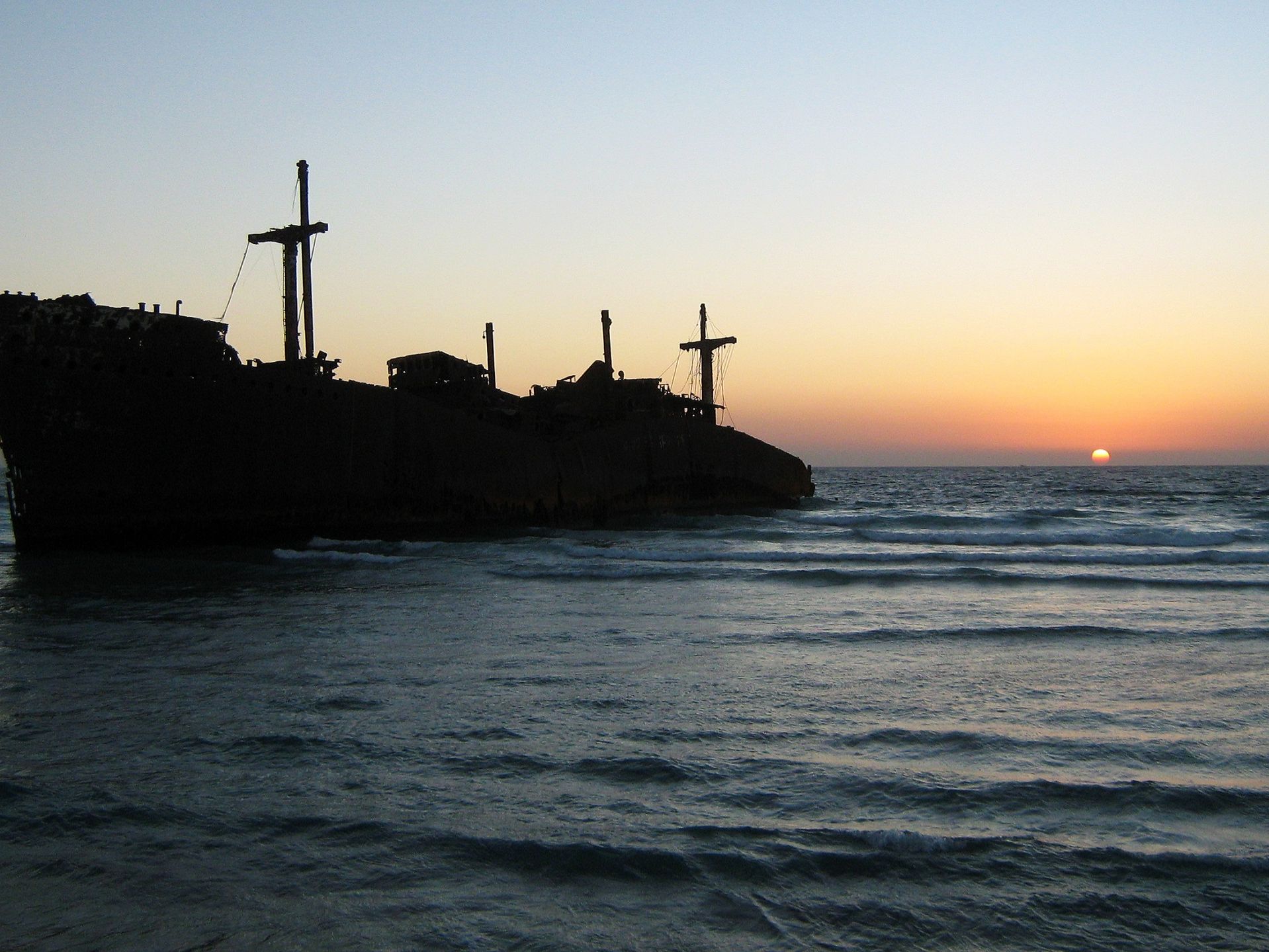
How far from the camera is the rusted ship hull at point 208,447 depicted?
59.4 ft

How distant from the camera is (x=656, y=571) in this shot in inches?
723

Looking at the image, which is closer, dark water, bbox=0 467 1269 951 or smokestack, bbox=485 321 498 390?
dark water, bbox=0 467 1269 951

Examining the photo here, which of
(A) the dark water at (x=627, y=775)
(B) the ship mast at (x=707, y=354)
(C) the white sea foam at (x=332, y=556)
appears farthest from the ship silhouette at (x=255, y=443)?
(B) the ship mast at (x=707, y=354)

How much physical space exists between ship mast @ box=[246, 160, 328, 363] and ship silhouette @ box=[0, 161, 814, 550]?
50 millimetres

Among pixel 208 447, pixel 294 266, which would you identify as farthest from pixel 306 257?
pixel 208 447

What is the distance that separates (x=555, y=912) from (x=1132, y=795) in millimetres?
3508

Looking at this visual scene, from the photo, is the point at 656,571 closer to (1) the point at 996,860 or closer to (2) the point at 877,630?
(2) the point at 877,630

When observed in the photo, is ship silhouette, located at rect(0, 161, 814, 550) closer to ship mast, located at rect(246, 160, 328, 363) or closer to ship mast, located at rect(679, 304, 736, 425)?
ship mast, located at rect(246, 160, 328, 363)

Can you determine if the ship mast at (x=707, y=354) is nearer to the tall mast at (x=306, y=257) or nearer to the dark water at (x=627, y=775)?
the tall mast at (x=306, y=257)

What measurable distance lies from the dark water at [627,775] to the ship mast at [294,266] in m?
12.2

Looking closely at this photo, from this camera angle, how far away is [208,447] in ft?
64.6

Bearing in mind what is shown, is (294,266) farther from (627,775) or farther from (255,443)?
(627,775)

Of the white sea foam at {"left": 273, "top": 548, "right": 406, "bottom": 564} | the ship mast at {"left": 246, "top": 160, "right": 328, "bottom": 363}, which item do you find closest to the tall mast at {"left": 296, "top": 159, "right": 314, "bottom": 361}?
the ship mast at {"left": 246, "top": 160, "right": 328, "bottom": 363}

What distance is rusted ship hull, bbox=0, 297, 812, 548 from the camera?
18.1 meters
